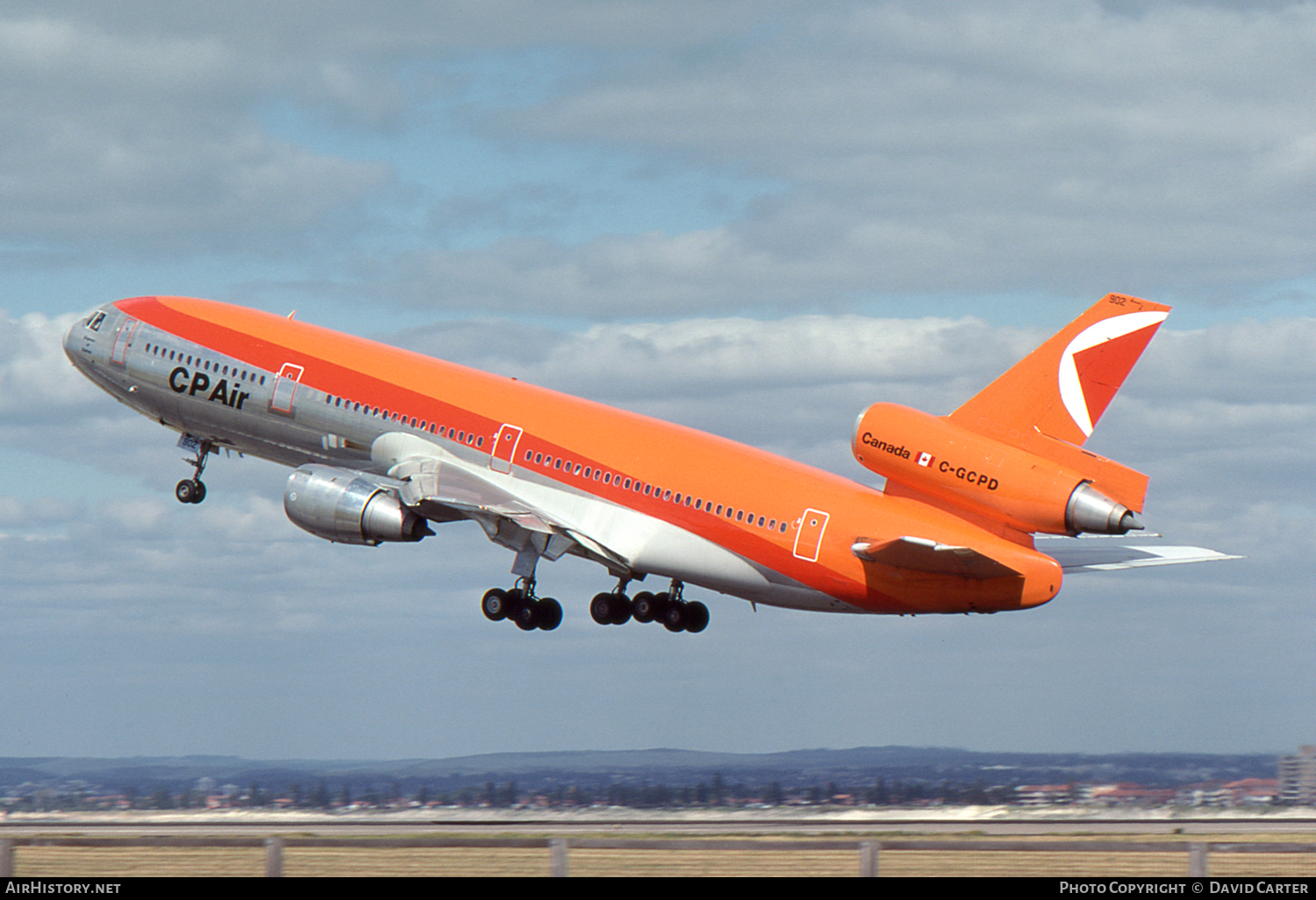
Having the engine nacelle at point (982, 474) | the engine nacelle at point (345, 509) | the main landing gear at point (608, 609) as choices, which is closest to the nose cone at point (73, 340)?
the engine nacelle at point (345, 509)

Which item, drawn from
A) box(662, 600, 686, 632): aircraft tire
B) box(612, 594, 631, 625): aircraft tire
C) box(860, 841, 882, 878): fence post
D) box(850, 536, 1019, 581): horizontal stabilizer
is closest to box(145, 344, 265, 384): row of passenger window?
box(612, 594, 631, 625): aircraft tire

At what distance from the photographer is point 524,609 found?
47.6 metres

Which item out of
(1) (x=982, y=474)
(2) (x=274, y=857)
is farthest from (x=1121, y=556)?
(2) (x=274, y=857)

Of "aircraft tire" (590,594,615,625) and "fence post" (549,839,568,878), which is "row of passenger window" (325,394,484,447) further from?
"fence post" (549,839,568,878)

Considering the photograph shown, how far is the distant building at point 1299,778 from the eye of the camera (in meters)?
51.1

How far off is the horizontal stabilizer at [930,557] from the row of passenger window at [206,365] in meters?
20.0

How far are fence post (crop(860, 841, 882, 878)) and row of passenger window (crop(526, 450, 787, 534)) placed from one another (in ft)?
61.8

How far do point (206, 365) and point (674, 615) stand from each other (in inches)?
658

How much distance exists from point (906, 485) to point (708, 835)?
10.2 m

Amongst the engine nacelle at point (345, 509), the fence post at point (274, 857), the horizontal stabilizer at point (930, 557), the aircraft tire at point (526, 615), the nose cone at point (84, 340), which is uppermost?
the nose cone at point (84, 340)

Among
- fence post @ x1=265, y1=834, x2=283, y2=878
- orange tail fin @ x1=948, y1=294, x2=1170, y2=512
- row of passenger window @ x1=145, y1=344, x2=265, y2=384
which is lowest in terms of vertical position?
fence post @ x1=265, y1=834, x2=283, y2=878

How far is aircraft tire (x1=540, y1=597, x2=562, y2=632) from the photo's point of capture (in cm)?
4762

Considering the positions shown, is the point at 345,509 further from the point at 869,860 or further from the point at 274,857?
the point at 869,860

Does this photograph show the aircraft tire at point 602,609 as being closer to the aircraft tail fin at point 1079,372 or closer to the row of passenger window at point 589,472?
the row of passenger window at point 589,472
